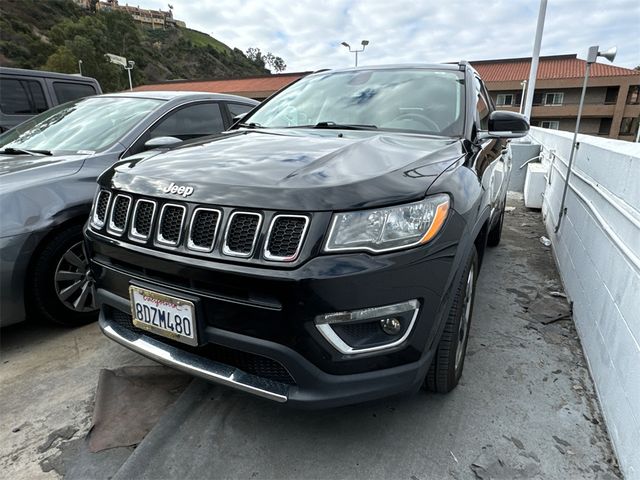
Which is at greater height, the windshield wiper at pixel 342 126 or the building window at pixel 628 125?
the windshield wiper at pixel 342 126

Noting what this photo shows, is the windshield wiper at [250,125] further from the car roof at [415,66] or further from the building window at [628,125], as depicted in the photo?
the building window at [628,125]

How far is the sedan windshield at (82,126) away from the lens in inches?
126

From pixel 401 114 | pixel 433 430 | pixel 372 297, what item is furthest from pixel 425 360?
pixel 401 114

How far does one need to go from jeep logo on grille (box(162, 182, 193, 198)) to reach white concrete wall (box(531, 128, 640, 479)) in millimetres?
1855

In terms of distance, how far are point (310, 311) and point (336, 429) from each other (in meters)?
0.79

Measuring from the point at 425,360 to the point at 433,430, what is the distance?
50cm

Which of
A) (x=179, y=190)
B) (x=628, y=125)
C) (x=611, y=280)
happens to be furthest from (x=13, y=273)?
(x=628, y=125)

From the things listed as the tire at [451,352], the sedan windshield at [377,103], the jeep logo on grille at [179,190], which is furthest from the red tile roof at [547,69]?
the jeep logo on grille at [179,190]

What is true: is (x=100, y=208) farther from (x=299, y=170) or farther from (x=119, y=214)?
(x=299, y=170)

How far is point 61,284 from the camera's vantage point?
2.74m

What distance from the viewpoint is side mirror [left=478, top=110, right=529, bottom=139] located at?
7.99 ft

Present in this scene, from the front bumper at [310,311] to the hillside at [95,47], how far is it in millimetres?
Result: 48408

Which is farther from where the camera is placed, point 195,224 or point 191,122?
point 191,122

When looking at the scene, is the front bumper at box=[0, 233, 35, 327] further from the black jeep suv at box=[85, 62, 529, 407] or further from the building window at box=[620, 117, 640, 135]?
the building window at box=[620, 117, 640, 135]
